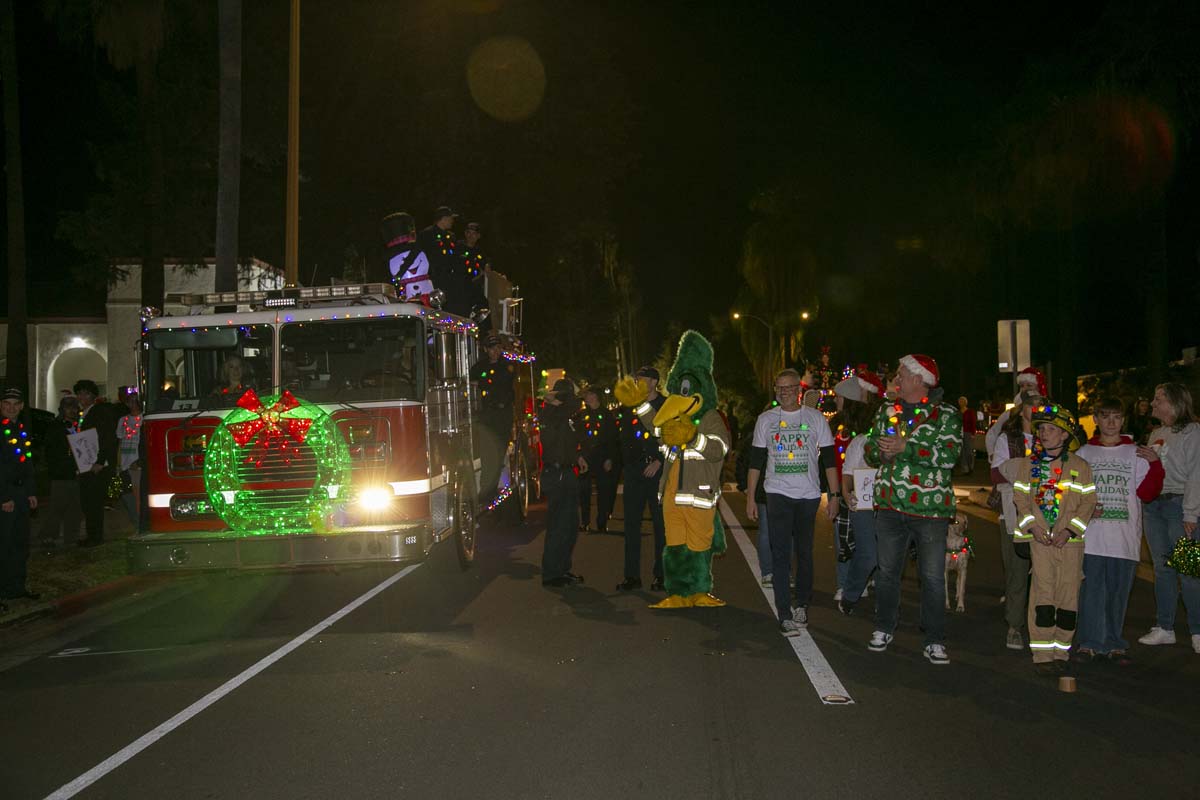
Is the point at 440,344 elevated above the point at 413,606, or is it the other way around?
the point at 440,344

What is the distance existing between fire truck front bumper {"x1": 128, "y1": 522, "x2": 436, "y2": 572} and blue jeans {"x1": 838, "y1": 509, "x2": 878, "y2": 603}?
3.75 metres

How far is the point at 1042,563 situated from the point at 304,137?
22032mm

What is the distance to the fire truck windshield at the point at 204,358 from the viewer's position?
35.8 ft

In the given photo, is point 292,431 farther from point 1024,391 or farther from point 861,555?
point 1024,391

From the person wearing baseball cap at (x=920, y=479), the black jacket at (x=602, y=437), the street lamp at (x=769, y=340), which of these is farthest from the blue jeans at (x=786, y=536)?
the street lamp at (x=769, y=340)

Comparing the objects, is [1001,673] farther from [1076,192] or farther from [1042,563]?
[1076,192]

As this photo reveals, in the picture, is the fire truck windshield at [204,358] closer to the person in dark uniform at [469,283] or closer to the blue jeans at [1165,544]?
the person in dark uniform at [469,283]

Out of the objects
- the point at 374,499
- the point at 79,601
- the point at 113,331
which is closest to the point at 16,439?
the point at 79,601

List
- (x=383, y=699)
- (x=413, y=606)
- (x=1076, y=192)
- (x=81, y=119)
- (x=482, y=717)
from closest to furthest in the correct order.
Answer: (x=482, y=717) → (x=383, y=699) → (x=413, y=606) → (x=1076, y=192) → (x=81, y=119)

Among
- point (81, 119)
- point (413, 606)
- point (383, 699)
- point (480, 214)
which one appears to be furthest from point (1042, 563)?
point (81, 119)

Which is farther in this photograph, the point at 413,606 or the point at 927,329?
the point at 927,329

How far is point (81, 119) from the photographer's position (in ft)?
108

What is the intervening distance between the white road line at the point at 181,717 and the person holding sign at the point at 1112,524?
574 cm

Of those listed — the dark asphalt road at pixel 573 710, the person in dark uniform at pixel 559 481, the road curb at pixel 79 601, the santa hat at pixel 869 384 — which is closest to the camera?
the dark asphalt road at pixel 573 710
